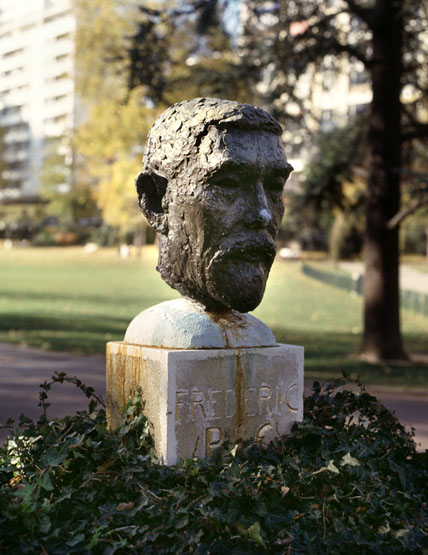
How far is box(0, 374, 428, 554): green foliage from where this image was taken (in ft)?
11.7

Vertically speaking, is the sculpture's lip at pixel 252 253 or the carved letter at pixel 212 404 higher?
the sculpture's lip at pixel 252 253

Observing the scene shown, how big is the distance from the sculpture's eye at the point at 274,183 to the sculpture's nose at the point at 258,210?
0.12 m

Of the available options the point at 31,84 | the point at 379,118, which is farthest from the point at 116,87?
the point at 31,84

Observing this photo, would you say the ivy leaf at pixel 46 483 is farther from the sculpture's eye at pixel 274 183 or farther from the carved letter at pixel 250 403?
the sculpture's eye at pixel 274 183

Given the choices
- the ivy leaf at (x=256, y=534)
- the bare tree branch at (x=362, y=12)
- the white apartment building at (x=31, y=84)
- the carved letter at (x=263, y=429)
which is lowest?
the ivy leaf at (x=256, y=534)

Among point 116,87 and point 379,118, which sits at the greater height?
point 116,87

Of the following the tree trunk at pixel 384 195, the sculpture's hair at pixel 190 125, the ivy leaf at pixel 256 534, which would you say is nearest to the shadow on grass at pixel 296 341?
the tree trunk at pixel 384 195

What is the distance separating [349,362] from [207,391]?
27.0ft

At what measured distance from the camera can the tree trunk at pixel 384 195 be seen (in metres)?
12.8

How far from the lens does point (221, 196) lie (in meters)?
4.57

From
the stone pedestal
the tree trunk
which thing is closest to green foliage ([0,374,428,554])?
the stone pedestal

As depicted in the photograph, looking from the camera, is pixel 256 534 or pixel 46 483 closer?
pixel 256 534

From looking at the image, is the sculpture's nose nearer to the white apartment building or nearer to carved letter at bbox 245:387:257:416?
carved letter at bbox 245:387:257:416

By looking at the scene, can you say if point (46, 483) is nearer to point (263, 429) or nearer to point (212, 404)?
point (212, 404)
